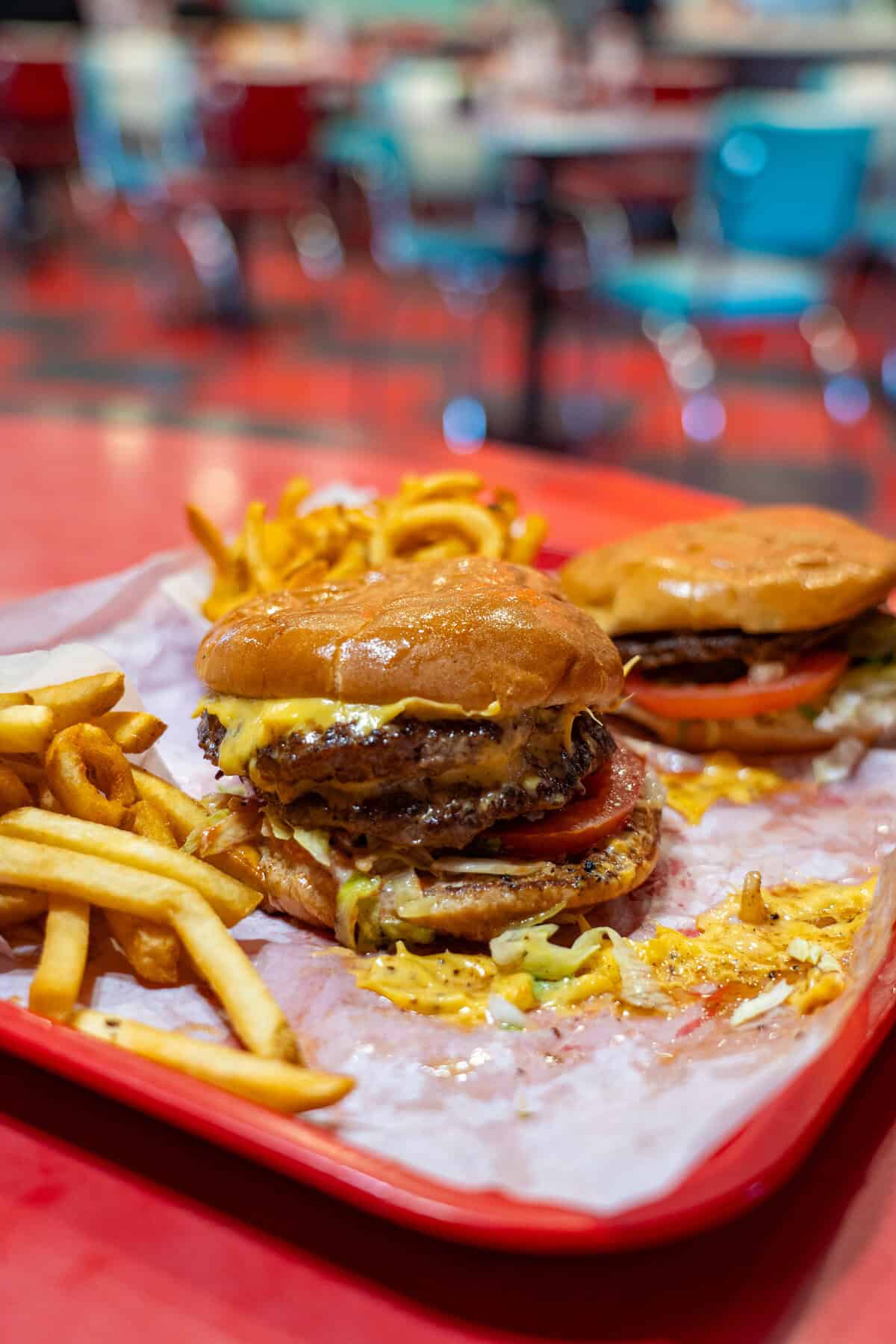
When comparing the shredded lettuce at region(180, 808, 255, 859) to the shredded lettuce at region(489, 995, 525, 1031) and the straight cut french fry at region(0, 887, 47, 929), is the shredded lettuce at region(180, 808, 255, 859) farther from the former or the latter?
the shredded lettuce at region(489, 995, 525, 1031)

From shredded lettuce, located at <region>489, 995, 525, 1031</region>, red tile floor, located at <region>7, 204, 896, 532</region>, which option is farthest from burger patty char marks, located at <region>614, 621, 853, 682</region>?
red tile floor, located at <region>7, 204, 896, 532</region>

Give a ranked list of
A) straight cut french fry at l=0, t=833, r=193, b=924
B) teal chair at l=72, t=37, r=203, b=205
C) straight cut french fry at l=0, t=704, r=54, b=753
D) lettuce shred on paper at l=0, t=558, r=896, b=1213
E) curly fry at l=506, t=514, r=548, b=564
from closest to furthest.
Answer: lettuce shred on paper at l=0, t=558, r=896, b=1213 < straight cut french fry at l=0, t=833, r=193, b=924 < straight cut french fry at l=0, t=704, r=54, b=753 < curly fry at l=506, t=514, r=548, b=564 < teal chair at l=72, t=37, r=203, b=205

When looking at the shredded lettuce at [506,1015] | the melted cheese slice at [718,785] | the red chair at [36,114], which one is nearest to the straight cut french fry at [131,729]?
the shredded lettuce at [506,1015]

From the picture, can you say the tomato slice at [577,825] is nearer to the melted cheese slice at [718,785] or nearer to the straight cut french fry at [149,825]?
the melted cheese slice at [718,785]

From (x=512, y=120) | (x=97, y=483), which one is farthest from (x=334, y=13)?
(x=97, y=483)

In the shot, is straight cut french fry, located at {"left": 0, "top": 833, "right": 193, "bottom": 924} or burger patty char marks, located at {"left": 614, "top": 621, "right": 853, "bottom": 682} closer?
straight cut french fry, located at {"left": 0, "top": 833, "right": 193, "bottom": 924}

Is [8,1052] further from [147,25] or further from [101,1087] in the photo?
[147,25]

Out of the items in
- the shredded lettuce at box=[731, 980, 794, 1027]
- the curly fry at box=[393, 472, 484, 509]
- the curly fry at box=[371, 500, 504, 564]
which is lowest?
the shredded lettuce at box=[731, 980, 794, 1027]
